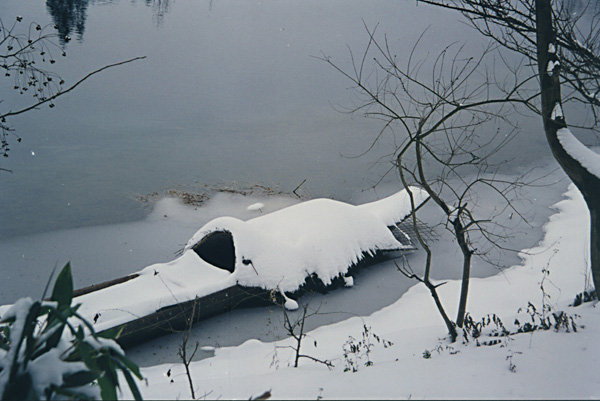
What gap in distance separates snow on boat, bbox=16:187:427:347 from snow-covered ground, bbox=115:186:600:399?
84 cm

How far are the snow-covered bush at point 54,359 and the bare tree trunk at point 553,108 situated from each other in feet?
15.6

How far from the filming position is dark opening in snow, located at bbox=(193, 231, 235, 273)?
8.54 meters

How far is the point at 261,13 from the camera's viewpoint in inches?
1389

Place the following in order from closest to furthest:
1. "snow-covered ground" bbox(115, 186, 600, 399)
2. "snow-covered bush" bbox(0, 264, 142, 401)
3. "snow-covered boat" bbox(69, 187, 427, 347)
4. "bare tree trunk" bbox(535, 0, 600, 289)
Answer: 1. "snow-covered bush" bbox(0, 264, 142, 401)
2. "snow-covered ground" bbox(115, 186, 600, 399)
3. "bare tree trunk" bbox(535, 0, 600, 289)
4. "snow-covered boat" bbox(69, 187, 427, 347)

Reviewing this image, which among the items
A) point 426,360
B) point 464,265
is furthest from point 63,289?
point 464,265

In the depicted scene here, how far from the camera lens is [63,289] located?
2.55 m

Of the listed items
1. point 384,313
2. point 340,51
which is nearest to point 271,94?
point 340,51

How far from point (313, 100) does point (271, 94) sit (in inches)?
78.6

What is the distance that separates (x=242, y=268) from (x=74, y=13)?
2851 centimetres

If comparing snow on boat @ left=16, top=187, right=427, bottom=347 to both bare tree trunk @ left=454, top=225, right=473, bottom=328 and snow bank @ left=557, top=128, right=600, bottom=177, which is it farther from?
snow bank @ left=557, top=128, right=600, bottom=177

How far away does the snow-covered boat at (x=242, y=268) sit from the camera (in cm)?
679

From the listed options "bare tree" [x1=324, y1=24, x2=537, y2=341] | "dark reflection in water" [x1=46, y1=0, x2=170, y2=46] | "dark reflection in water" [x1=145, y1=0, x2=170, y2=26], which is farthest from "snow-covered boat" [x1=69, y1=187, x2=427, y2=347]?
"dark reflection in water" [x1=145, y1=0, x2=170, y2=26]

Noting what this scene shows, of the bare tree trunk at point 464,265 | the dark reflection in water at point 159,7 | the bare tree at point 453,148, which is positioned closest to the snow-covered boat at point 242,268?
the bare tree at point 453,148

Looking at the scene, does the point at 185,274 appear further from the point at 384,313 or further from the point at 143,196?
the point at 143,196
